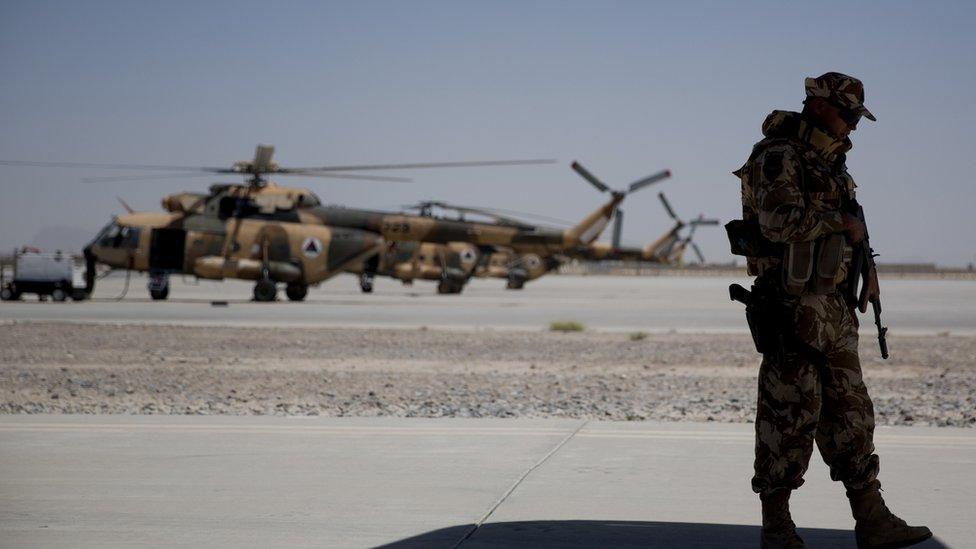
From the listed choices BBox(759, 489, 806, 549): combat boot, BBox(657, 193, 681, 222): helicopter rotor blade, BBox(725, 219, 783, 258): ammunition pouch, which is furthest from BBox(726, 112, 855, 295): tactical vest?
BBox(657, 193, 681, 222): helicopter rotor blade

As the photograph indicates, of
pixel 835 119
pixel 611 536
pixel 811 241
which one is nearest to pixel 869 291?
pixel 811 241

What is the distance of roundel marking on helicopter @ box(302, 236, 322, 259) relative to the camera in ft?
109

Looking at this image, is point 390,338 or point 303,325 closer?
point 390,338

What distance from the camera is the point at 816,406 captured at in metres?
4.20

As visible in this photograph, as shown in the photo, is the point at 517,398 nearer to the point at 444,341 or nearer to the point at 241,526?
the point at 241,526

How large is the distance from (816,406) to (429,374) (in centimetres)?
804

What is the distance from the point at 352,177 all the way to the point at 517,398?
20.5 m

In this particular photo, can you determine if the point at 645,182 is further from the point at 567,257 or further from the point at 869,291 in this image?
the point at 869,291

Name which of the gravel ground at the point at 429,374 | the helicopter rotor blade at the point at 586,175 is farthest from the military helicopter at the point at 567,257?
the gravel ground at the point at 429,374

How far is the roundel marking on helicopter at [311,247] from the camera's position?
33312 mm

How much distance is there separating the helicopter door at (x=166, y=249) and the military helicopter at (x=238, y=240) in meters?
0.03

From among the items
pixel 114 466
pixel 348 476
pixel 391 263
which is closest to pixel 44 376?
pixel 114 466

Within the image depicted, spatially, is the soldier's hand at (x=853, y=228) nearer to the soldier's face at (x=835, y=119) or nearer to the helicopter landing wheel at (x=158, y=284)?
the soldier's face at (x=835, y=119)

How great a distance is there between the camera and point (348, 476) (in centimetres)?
573
